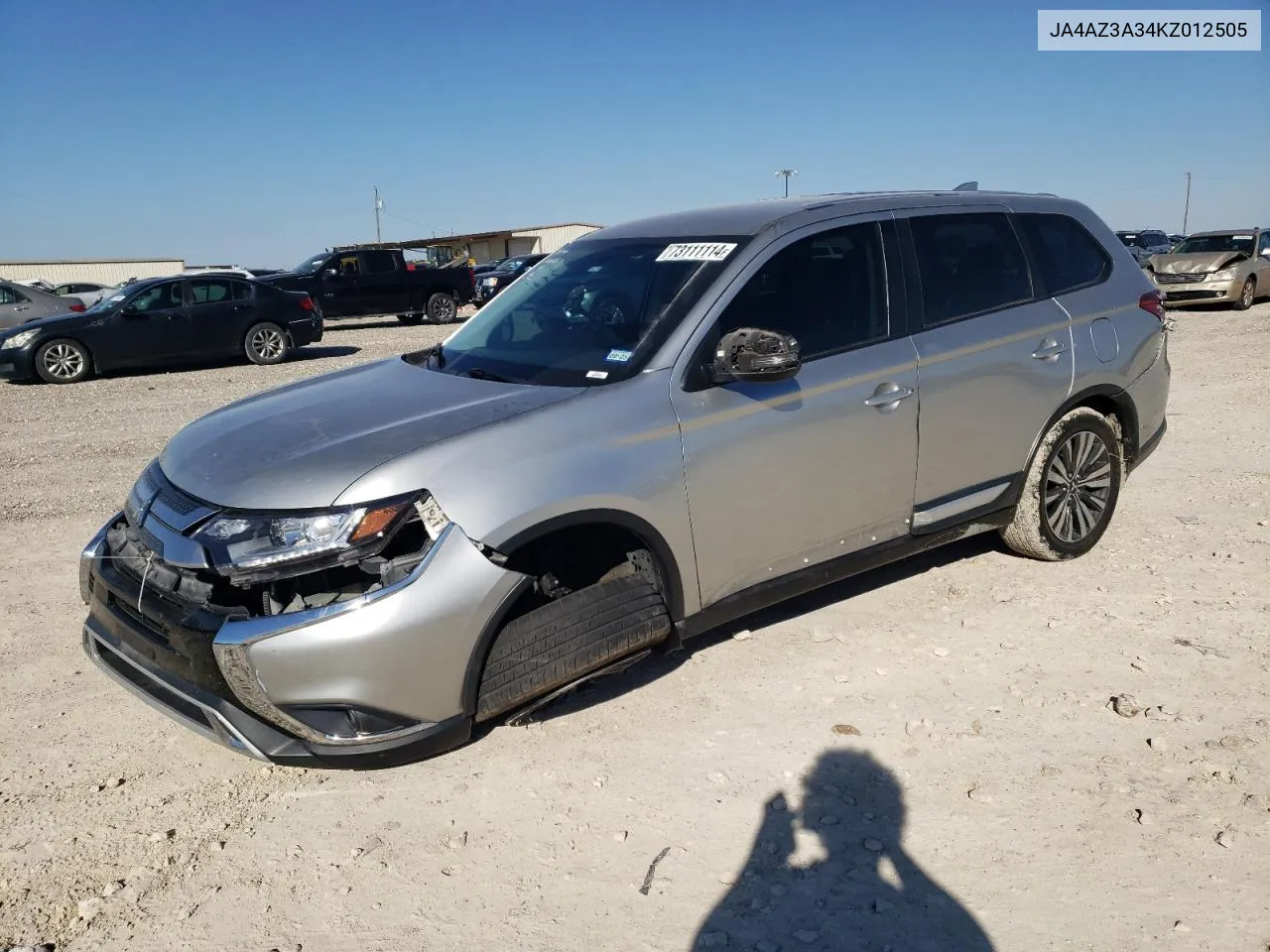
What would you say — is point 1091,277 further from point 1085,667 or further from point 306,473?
point 306,473

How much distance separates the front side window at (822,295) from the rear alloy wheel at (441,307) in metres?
18.6

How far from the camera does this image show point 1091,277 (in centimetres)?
514

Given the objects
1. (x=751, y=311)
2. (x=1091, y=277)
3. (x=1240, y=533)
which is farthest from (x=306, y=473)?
(x=1240, y=533)

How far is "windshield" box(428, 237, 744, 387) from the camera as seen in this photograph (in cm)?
378

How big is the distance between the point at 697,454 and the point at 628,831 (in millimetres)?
1303

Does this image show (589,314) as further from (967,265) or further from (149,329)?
(149,329)

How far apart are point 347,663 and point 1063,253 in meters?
4.08

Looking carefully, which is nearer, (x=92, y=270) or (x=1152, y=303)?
(x=1152, y=303)

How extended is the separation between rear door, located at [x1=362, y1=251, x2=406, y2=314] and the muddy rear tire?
18.7 m

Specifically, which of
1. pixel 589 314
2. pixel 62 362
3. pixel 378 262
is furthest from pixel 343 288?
pixel 589 314

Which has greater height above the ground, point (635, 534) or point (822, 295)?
point (822, 295)

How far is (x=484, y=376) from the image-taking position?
3.98 metres

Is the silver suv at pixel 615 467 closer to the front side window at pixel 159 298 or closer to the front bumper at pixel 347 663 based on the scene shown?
the front bumper at pixel 347 663

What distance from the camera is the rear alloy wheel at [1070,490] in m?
4.95
